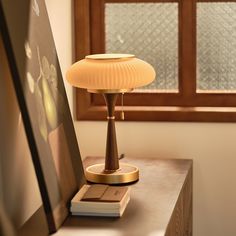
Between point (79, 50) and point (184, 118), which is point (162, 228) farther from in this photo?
point (79, 50)

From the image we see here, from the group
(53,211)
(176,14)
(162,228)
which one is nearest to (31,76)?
(53,211)

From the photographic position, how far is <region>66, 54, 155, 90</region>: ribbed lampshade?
2.00m

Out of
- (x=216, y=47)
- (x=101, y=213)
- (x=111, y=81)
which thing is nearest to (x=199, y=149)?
(x=216, y=47)

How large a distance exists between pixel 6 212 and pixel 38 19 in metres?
0.56

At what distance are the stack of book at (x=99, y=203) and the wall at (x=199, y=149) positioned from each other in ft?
2.38

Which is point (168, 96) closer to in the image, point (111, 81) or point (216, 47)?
point (216, 47)

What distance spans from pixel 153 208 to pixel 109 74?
425mm

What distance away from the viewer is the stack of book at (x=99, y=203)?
1.78 meters

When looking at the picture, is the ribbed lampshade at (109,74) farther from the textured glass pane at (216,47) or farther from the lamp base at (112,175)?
the textured glass pane at (216,47)

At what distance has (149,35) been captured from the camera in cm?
260

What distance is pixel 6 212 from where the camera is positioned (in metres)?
1.68

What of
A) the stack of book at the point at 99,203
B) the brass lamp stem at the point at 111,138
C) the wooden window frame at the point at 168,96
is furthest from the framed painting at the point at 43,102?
the wooden window frame at the point at 168,96

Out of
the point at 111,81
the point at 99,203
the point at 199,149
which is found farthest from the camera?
the point at 199,149

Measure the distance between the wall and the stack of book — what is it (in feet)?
2.38
